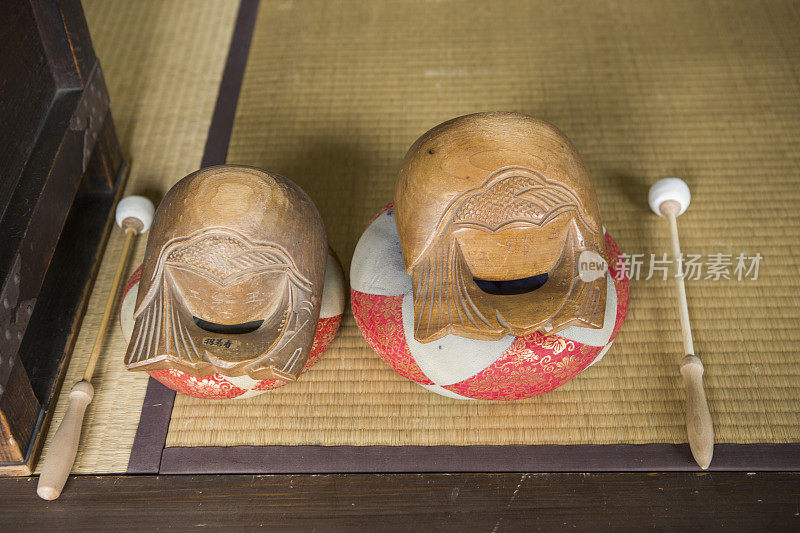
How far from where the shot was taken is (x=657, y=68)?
2227 mm

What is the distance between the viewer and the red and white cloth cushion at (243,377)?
142cm

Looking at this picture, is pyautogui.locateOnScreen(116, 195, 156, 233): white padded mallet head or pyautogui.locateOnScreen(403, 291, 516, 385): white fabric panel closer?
pyautogui.locateOnScreen(403, 291, 516, 385): white fabric panel

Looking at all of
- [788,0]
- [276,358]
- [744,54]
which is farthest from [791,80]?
[276,358]

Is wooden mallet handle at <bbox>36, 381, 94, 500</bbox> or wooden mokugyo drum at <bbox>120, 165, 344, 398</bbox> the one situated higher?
wooden mokugyo drum at <bbox>120, 165, 344, 398</bbox>

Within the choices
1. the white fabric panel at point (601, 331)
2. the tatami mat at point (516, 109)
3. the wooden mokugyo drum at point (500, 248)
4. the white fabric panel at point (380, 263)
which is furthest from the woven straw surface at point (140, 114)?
the white fabric panel at point (601, 331)

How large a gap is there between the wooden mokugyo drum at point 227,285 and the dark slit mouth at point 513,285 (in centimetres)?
35

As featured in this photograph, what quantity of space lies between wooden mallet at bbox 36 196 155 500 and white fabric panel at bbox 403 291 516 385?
2.58 feet

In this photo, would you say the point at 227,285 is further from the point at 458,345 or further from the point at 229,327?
the point at 458,345

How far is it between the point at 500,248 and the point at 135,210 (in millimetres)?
1050

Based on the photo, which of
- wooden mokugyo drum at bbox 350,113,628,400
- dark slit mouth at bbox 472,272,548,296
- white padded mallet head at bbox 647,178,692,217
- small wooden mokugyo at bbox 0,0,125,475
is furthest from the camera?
white padded mallet head at bbox 647,178,692,217

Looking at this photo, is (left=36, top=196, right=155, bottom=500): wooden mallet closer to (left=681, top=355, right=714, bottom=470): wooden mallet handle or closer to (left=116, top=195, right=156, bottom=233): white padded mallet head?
(left=116, top=195, right=156, bottom=233): white padded mallet head

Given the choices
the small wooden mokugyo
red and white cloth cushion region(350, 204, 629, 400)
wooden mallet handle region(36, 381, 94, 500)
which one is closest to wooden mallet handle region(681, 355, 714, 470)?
red and white cloth cushion region(350, 204, 629, 400)

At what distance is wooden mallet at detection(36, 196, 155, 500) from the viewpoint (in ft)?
4.60
